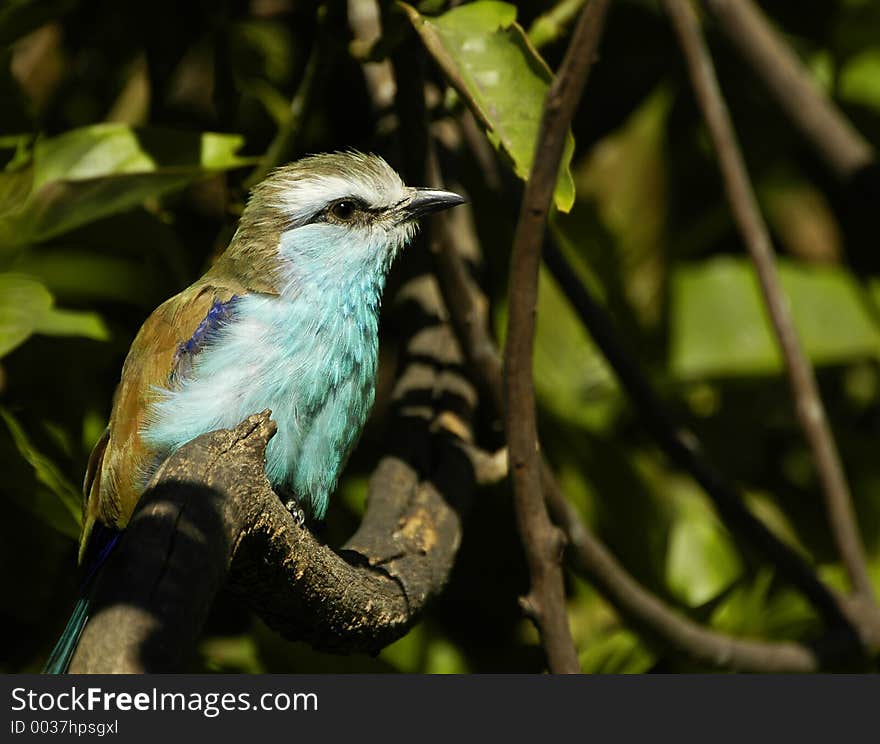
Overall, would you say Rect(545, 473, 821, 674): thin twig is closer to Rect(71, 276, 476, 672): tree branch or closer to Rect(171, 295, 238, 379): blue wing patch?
Rect(71, 276, 476, 672): tree branch

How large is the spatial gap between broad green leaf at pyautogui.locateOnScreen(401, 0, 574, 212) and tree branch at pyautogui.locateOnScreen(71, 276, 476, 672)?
0.78 meters

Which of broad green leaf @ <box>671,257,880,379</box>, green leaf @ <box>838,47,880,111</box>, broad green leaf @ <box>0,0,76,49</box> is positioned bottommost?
broad green leaf @ <box>671,257,880,379</box>

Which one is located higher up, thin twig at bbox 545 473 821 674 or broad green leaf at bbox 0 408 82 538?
broad green leaf at bbox 0 408 82 538

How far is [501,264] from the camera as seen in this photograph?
4.19 m

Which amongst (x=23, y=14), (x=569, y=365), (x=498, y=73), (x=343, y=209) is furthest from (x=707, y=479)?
(x=23, y=14)

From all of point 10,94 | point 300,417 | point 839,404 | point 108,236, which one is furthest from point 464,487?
point 839,404

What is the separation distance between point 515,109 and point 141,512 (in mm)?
1197

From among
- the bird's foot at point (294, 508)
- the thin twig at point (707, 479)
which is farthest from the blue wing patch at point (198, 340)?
the thin twig at point (707, 479)

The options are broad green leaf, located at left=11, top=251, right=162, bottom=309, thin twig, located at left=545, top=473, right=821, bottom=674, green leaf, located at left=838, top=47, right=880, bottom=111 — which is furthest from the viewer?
green leaf, located at left=838, top=47, right=880, bottom=111

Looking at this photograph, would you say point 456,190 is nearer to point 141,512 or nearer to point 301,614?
point 301,614

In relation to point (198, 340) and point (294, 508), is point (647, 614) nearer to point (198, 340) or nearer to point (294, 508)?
point (294, 508)

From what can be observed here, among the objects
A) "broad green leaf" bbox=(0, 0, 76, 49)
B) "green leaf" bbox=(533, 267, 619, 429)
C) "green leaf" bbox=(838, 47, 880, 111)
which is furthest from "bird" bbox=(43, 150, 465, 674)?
"green leaf" bbox=(838, 47, 880, 111)

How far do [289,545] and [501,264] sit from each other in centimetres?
215

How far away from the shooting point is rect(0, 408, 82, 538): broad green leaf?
287 centimetres
